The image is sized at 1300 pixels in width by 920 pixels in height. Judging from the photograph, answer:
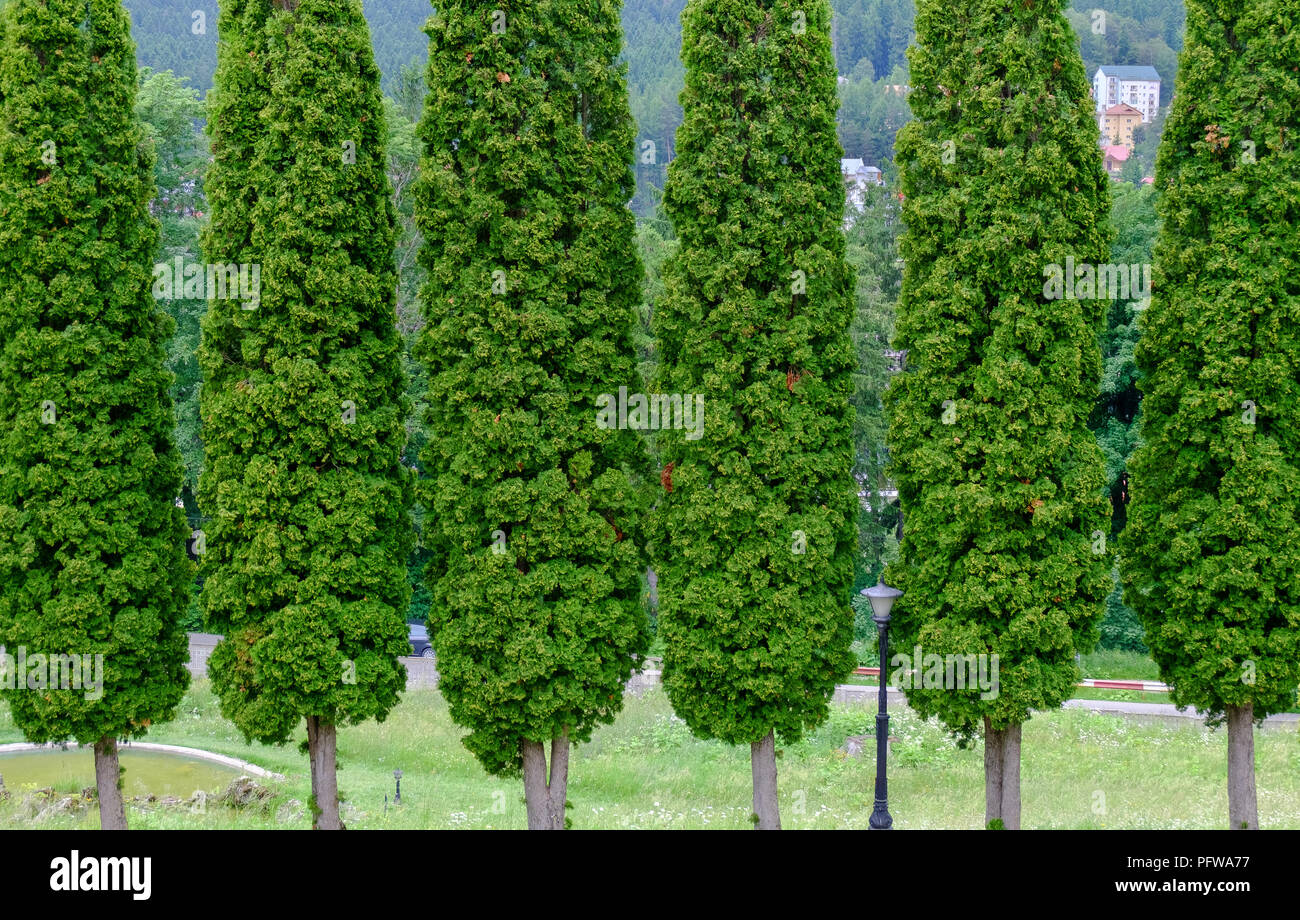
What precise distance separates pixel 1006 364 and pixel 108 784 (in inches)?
459

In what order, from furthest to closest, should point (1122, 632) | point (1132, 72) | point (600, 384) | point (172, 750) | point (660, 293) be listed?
1. point (1132, 72)
2. point (660, 293)
3. point (1122, 632)
4. point (172, 750)
5. point (600, 384)

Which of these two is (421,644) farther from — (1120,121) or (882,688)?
(1120,121)

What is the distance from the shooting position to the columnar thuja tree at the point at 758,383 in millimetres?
13680

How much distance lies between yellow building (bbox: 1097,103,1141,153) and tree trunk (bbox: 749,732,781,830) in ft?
306

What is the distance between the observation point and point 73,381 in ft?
44.0

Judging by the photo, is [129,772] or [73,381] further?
[129,772]

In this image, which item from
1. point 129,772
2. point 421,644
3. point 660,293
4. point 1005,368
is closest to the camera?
point 1005,368

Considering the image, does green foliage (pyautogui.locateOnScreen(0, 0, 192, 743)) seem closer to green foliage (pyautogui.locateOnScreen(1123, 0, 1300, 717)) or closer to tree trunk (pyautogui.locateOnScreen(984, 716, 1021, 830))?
tree trunk (pyautogui.locateOnScreen(984, 716, 1021, 830))

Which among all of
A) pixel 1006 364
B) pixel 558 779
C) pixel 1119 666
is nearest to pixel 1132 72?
pixel 1119 666

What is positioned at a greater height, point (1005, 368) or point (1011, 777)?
point (1005, 368)

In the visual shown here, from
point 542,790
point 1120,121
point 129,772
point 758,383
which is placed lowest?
point 129,772

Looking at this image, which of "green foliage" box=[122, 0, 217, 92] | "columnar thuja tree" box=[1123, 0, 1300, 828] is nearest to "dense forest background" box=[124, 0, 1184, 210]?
"green foliage" box=[122, 0, 217, 92]

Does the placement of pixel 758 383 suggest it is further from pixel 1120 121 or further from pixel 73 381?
pixel 1120 121

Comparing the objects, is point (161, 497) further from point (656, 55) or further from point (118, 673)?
point (656, 55)
